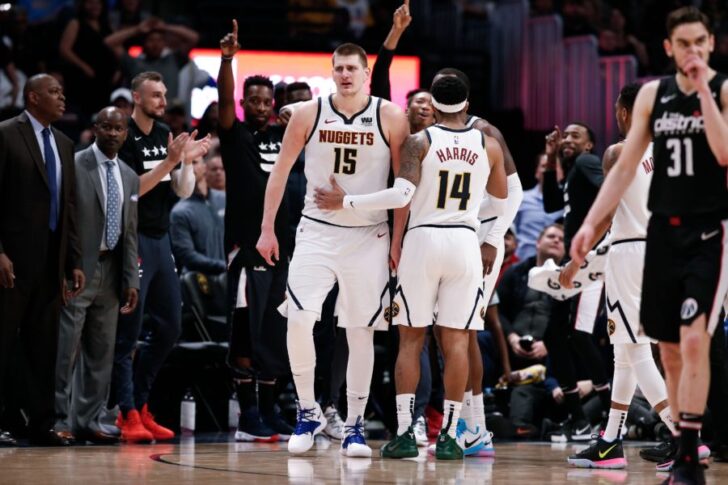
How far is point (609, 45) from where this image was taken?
16.1m

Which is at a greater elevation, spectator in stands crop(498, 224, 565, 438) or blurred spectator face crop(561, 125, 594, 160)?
blurred spectator face crop(561, 125, 594, 160)

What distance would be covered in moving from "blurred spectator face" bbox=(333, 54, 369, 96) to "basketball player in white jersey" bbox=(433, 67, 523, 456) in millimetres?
787

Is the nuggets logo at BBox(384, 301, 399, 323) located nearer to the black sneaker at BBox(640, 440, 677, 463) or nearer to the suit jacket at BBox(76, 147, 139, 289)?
the black sneaker at BBox(640, 440, 677, 463)

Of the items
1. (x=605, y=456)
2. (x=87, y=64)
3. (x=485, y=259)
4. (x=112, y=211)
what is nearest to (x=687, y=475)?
(x=605, y=456)

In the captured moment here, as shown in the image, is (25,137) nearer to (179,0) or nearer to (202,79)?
(202,79)

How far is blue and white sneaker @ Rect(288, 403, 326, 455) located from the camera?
7473 mm

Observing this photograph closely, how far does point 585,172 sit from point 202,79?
5931 mm

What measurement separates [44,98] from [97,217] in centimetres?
94

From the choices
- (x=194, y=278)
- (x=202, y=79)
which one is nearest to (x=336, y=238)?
(x=194, y=278)

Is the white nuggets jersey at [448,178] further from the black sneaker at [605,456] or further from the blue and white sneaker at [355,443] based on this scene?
the black sneaker at [605,456]

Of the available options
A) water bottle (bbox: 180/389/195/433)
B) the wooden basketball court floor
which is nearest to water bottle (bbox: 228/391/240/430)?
water bottle (bbox: 180/389/195/433)

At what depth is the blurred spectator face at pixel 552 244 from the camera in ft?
34.6

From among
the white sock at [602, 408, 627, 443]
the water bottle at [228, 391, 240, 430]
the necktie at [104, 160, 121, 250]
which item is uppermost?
the necktie at [104, 160, 121, 250]

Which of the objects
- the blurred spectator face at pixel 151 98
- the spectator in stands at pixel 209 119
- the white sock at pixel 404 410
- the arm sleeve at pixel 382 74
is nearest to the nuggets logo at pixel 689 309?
the white sock at pixel 404 410
